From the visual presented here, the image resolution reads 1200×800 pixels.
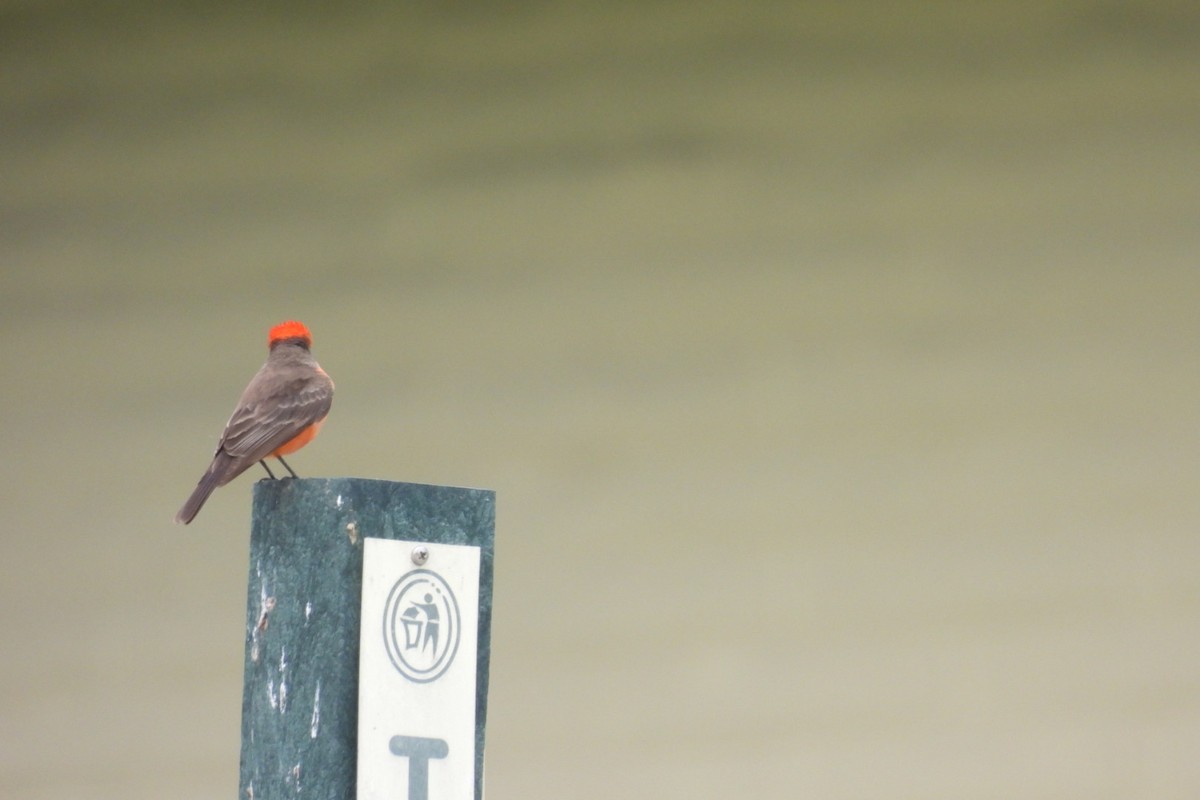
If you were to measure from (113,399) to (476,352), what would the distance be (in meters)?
1.14

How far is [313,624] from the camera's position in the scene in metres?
1.70

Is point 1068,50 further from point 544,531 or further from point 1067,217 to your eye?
point 544,531

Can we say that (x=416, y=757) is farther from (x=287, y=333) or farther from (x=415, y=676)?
(x=287, y=333)

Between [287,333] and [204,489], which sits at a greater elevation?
[287,333]

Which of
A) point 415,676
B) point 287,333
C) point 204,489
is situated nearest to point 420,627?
point 415,676

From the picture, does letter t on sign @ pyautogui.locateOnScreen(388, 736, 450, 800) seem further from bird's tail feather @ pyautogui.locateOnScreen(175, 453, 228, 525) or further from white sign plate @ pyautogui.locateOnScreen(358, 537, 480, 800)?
bird's tail feather @ pyautogui.locateOnScreen(175, 453, 228, 525)

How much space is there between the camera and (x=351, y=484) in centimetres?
174

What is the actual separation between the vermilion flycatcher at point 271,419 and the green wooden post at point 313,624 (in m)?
0.82

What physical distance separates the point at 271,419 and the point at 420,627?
1064 mm

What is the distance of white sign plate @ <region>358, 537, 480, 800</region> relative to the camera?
1.67 meters

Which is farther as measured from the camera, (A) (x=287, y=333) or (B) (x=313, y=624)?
(A) (x=287, y=333)

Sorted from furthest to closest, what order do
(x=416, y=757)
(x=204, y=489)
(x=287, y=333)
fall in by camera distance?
(x=287, y=333) < (x=204, y=489) < (x=416, y=757)

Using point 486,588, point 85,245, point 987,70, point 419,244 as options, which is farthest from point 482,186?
point 486,588

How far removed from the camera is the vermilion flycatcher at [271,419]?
2629 millimetres
